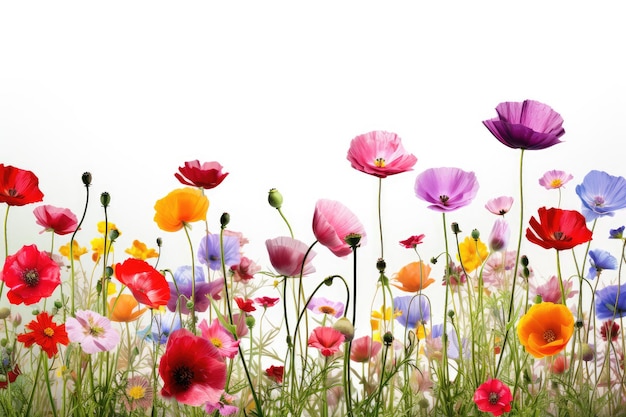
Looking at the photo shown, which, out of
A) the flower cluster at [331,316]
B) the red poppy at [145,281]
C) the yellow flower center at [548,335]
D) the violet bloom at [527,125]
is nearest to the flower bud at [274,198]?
the flower cluster at [331,316]

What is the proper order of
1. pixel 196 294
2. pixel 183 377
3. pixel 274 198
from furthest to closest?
pixel 196 294 → pixel 274 198 → pixel 183 377

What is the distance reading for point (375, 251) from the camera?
1.22m

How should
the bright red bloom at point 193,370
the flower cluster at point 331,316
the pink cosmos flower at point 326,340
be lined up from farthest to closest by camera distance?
1. the pink cosmos flower at point 326,340
2. the flower cluster at point 331,316
3. the bright red bloom at point 193,370

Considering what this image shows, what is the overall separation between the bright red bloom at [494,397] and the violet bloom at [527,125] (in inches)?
12.1

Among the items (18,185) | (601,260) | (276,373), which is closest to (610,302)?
(601,260)

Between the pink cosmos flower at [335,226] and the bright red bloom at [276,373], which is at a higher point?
the pink cosmos flower at [335,226]

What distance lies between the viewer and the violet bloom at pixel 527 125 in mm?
899

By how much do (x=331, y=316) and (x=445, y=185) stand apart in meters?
0.28

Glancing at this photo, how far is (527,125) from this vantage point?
937mm

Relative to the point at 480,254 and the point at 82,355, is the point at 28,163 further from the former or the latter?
the point at 480,254

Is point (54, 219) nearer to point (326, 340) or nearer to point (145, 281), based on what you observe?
point (145, 281)

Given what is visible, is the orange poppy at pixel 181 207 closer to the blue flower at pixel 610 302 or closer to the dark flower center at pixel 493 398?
the dark flower center at pixel 493 398

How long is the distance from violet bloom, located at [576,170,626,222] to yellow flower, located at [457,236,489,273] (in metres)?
0.17

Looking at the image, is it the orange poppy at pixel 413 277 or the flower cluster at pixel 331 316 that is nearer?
the flower cluster at pixel 331 316
